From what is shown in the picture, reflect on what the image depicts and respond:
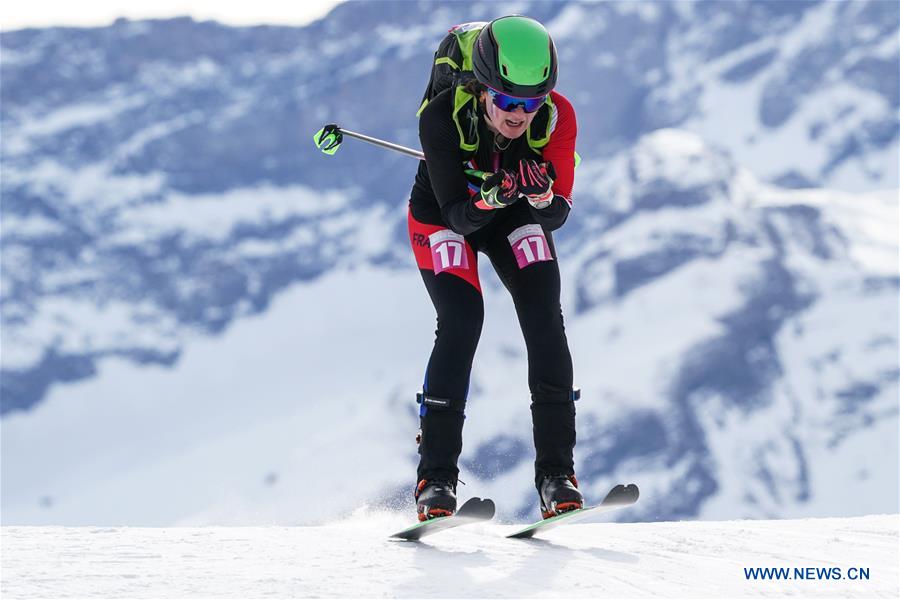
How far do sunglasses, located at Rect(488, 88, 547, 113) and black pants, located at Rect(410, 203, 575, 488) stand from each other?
1.20m

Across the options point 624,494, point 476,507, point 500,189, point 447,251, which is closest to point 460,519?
point 476,507

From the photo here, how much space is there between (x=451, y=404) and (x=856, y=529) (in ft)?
12.5

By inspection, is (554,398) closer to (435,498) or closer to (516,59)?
(435,498)

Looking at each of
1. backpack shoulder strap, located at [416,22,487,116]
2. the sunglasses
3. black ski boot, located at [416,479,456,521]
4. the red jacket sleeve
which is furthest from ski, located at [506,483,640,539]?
backpack shoulder strap, located at [416,22,487,116]

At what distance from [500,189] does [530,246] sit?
3.12 feet

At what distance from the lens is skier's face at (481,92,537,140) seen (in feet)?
24.4

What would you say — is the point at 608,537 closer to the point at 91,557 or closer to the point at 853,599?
the point at 853,599

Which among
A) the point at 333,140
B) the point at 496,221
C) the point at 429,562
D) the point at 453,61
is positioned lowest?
the point at 429,562

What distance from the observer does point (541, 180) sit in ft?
24.0

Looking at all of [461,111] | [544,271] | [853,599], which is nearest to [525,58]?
[461,111]

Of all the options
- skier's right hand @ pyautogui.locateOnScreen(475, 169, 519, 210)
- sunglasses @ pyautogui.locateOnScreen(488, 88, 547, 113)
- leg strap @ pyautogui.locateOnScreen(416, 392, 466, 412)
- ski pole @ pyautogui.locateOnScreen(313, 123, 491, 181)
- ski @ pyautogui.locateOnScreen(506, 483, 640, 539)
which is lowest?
ski @ pyautogui.locateOnScreen(506, 483, 640, 539)

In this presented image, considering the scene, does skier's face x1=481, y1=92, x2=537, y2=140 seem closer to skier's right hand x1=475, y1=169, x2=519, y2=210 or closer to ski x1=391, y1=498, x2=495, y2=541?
skier's right hand x1=475, y1=169, x2=519, y2=210

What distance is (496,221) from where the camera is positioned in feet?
27.3

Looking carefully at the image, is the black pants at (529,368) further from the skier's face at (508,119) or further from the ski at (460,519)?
the skier's face at (508,119)
